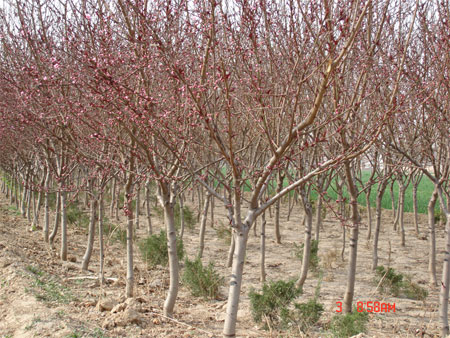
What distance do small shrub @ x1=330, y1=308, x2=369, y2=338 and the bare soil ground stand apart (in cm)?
39

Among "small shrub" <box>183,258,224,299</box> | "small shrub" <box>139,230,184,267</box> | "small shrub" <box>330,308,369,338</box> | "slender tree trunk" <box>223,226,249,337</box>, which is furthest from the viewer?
"small shrub" <box>139,230,184,267</box>

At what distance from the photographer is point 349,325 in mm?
4617

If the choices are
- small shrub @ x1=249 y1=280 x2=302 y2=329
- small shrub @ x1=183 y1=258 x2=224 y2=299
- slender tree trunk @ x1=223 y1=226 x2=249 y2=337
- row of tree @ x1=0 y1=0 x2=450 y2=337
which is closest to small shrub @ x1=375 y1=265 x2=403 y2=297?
row of tree @ x1=0 y1=0 x2=450 y2=337

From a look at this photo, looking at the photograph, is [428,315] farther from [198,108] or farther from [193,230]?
[193,230]

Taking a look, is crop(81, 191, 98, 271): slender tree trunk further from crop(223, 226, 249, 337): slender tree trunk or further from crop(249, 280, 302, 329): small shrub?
crop(223, 226, 249, 337): slender tree trunk

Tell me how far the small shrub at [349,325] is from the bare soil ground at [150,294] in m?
0.39

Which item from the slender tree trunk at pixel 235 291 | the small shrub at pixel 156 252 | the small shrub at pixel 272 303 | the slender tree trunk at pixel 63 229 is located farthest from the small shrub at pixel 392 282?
the slender tree trunk at pixel 63 229

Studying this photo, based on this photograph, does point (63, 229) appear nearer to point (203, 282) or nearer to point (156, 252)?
point (156, 252)

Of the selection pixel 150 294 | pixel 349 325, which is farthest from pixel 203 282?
pixel 349 325

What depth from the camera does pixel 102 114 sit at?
545 centimetres

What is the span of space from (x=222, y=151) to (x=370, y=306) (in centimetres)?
453

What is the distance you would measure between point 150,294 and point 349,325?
326 centimetres

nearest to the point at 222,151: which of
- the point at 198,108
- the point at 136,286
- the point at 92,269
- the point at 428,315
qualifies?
the point at 198,108

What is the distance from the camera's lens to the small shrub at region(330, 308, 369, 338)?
460 cm
